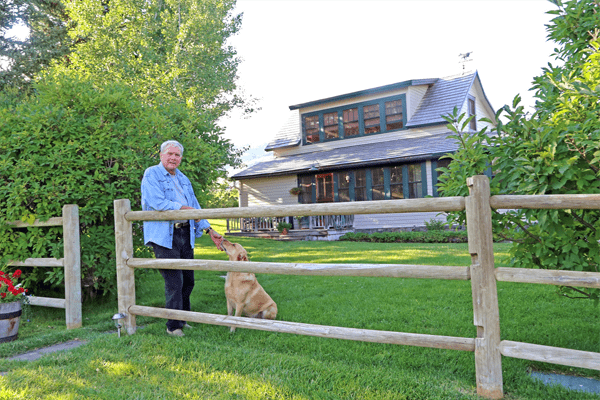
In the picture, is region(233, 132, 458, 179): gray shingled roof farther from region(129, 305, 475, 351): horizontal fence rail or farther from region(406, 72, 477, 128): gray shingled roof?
region(129, 305, 475, 351): horizontal fence rail

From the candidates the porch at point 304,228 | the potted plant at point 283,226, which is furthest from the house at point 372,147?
the potted plant at point 283,226

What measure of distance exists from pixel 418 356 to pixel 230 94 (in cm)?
1933

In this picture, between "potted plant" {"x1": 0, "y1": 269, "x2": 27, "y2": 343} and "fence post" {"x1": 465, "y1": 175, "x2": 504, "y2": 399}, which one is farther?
"potted plant" {"x1": 0, "y1": 269, "x2": 27, "y2": 343}

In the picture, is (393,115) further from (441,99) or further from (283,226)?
(283,226)

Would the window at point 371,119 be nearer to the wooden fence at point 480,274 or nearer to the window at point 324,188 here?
the window at point 324,188

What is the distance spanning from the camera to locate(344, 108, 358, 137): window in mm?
20688

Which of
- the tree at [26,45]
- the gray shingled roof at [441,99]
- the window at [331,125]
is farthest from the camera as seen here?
the window at [331,125]

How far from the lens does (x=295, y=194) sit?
21.2 meters

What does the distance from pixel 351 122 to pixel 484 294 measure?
18.5m

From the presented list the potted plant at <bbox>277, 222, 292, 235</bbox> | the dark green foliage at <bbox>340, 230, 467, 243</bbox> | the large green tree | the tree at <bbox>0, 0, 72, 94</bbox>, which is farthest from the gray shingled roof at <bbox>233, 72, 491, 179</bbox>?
the large green tree


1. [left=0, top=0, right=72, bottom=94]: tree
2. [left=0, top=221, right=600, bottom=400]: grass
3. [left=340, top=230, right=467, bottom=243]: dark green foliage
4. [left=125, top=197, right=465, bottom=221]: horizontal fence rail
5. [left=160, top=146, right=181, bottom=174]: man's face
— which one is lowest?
[left=0, top=221, right=600, bottom=400]: grass

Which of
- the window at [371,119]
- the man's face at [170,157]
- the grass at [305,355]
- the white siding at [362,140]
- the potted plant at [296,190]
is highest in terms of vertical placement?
the window at [371,119]

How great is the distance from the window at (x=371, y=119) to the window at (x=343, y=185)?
8.48 feet

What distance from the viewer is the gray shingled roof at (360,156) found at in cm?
1661
